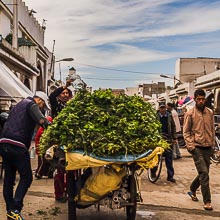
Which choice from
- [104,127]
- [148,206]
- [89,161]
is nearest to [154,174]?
[148,206]

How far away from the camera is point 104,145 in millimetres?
5160

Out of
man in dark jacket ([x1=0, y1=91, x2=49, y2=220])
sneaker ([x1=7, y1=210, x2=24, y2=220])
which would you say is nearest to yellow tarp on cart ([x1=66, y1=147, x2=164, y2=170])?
man in dark jacket ([x1=0, y1=91, x2=49, y2=220])

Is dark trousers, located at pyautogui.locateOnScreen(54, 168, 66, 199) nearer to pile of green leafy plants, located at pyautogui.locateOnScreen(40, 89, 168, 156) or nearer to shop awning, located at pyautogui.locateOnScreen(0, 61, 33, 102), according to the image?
pile of green leafy plants, located at pyautogui.locateOnScreen(40, 89, 168, 156)

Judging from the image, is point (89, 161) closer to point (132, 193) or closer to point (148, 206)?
point (132, 193)

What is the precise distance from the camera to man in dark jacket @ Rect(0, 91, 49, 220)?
18.1 ft

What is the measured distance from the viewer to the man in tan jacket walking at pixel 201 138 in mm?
6926

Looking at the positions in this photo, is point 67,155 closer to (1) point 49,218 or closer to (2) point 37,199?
(1) point 49,218

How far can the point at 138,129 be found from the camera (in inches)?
215

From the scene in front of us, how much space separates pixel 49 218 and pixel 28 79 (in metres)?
14.9

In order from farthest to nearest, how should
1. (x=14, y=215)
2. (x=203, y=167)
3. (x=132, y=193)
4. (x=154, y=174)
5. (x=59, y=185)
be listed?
(x=154, y=174) < (x=59, y=185) < (x=203, y=167) < (x=132, y=193) < (x=14, y=215)

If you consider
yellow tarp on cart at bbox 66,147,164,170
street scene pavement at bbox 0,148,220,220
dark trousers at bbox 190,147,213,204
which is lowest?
street scene pavement at bbox 0,148,220,220

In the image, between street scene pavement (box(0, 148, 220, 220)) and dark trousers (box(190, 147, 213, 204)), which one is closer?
street scene pavement (box(0, 148, 220, 220))

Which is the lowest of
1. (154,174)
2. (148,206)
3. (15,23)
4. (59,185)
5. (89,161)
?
(148,206)

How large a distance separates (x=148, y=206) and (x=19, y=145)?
2.64m
